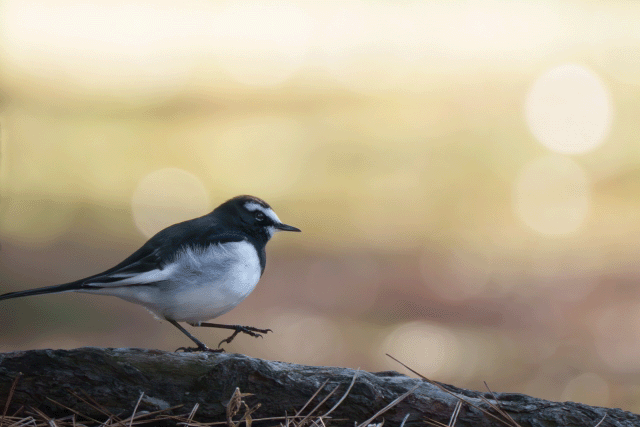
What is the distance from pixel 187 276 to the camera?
11.9 feet

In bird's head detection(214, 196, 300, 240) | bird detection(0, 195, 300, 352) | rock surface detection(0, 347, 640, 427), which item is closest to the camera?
rock surface detection(0, 347, 640, 427)

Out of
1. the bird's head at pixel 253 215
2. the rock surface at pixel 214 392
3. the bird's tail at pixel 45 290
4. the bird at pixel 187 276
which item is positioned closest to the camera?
the rock surface at pixel 214 392

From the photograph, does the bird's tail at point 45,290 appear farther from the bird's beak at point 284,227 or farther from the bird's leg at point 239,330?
the bird's beak at point 284,227

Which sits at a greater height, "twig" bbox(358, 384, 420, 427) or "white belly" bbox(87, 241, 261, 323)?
"white belly" bbox(87, 241, 261, 323)

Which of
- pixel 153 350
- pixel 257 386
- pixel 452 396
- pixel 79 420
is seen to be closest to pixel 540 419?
pixel 452 396

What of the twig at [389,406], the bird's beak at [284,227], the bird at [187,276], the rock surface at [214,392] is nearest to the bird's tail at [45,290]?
the bird at [187,276]

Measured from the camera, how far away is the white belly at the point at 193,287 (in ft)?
11.7

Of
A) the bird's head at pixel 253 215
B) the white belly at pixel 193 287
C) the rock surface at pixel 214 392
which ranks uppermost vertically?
the bird's head at pixel 253 215

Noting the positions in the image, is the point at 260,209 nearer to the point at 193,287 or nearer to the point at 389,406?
the point at 193,287

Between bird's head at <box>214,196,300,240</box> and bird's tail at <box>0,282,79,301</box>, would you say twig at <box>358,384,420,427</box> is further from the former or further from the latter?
bird's tail at <box>0,282,79,301</box>

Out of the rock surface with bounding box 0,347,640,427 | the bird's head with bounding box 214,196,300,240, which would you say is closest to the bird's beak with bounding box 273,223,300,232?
the bird's head with bounding box 214,196,300,240

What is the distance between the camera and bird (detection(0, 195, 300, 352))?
3521 millimetres

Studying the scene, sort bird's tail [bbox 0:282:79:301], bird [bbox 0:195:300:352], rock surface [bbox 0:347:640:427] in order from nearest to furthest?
rock surface [bbox 0:347:640:427], bird's tail [bbox 0:282:79:301], bird [bbox 0:195:300:352]

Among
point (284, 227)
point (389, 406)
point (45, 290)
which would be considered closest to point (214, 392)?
point (389, 406)
